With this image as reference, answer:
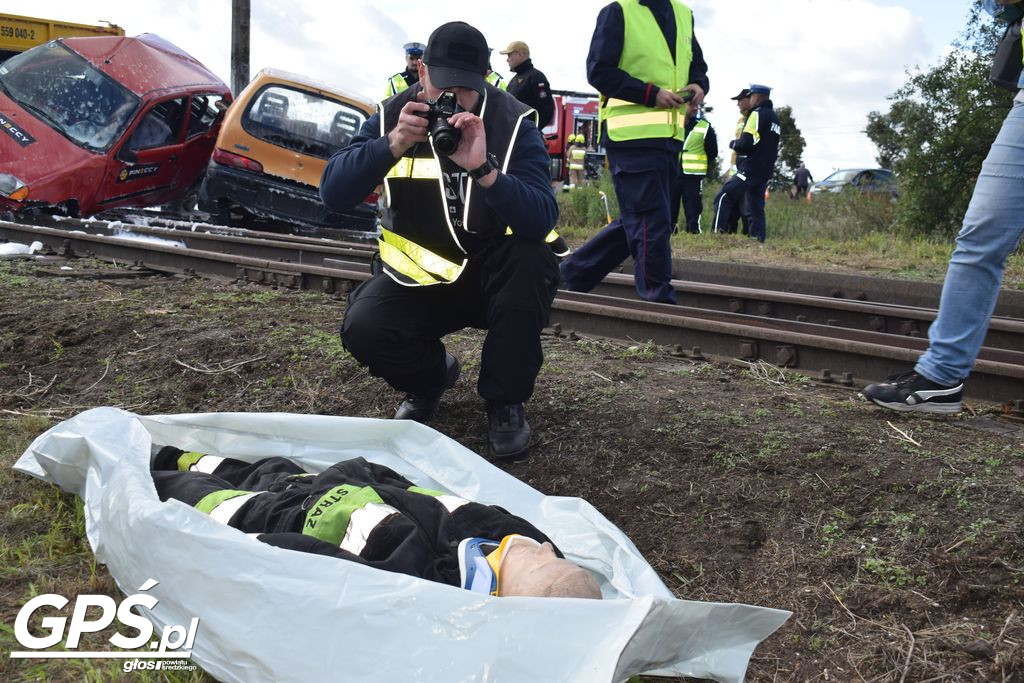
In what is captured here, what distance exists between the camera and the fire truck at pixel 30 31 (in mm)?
14797

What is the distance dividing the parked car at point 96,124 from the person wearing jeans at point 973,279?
8.84m

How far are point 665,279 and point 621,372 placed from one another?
54.6 inches

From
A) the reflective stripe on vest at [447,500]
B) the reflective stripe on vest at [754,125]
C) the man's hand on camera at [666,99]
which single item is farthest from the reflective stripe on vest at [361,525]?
the reflective stripe on vest at [754,125]

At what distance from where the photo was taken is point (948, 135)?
11156 millimetres

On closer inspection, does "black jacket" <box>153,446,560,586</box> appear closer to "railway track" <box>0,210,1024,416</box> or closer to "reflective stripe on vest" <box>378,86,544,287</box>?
"reflective stripe on vest" <box>378,86,544,287</box>

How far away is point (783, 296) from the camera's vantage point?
20.1 ft

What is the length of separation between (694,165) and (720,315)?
254 inches

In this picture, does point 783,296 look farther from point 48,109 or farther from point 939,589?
point 48,109

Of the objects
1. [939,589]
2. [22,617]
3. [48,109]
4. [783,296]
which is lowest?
[22,617]

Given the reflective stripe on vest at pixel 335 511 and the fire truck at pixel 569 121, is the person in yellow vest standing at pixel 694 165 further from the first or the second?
the reflective stripe on vest at pixel 335 511

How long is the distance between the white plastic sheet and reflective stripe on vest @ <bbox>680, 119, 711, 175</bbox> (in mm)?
9383

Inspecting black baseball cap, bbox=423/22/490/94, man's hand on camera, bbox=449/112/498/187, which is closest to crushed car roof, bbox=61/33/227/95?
black baseball cap, bbox=423/22/490/94

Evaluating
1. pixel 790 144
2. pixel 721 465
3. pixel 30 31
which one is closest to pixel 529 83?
pixel 721 465

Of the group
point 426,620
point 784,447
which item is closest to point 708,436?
point 784,447
